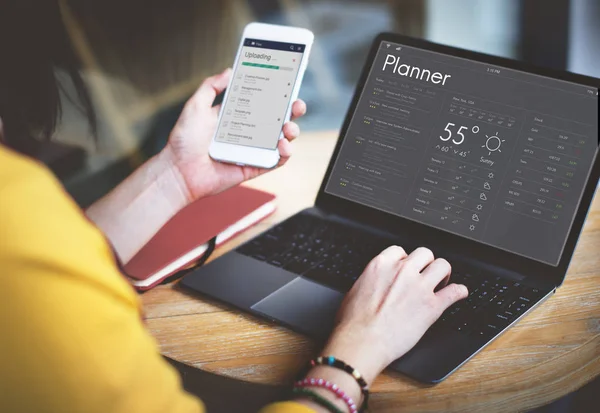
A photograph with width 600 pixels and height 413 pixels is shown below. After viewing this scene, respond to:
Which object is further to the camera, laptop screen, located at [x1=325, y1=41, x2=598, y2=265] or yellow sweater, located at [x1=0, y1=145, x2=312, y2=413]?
laptop screen, located at [x1=325, y1=41, x2=598, y2=265]

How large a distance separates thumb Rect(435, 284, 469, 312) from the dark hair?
A: 24.6 inches

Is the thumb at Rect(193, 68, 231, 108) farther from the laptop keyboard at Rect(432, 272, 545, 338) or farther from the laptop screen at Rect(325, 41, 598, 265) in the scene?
the laptop keyboard at Rect(432, 272, 545, 338)

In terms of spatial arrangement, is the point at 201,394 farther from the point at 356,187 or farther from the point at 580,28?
the point at 580,28

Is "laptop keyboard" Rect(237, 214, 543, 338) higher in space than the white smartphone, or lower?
lower

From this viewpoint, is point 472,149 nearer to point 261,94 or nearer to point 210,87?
point 261,94

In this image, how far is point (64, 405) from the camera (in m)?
0.55

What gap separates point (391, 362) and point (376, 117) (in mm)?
434

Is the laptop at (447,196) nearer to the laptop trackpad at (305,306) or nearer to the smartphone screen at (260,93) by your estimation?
the laptop trackpad at (305,306)

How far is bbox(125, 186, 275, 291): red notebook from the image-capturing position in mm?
1029

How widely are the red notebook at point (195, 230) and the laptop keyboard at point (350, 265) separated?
0.22ft

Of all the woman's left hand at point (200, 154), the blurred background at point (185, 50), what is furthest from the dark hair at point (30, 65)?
the blurred background at point (185, 50)

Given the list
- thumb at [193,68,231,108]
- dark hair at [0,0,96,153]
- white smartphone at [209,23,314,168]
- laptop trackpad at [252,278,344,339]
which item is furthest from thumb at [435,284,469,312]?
dark hair at [0,0,96,153]

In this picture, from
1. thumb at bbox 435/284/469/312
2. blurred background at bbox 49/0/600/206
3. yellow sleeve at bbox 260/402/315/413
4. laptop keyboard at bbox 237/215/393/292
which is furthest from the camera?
blurred background at bbox 49/0/600/206

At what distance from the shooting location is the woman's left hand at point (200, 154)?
3.75 feet
